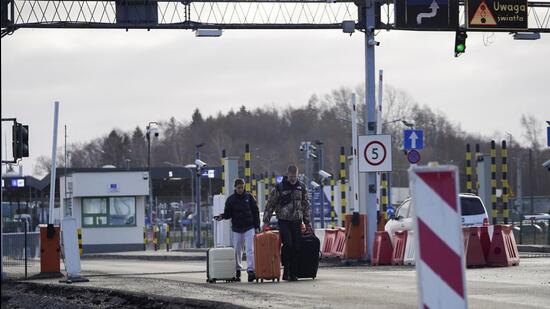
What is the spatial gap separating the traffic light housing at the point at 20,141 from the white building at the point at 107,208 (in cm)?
3143

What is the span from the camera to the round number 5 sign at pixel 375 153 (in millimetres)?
26250

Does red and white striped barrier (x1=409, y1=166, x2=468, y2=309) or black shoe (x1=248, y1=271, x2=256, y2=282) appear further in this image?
black shoe (x1=248, y1=271, x2=256, y2=282)

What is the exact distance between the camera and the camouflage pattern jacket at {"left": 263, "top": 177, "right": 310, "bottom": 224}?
1911cm

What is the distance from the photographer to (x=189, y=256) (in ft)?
136

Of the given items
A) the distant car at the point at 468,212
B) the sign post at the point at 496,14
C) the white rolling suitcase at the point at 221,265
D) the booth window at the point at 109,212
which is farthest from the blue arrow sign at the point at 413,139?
the booth window at the point at 109,212

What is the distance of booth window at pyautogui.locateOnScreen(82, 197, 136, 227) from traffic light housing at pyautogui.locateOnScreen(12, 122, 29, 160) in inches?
1265

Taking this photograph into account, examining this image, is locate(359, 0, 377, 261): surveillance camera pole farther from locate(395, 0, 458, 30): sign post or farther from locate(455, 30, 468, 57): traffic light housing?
locate(455, 30, 468, 57): traffic light housing

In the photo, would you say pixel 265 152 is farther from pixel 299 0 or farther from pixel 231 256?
pixel 231 256

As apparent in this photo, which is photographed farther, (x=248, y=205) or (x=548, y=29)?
(x=548, y=29)

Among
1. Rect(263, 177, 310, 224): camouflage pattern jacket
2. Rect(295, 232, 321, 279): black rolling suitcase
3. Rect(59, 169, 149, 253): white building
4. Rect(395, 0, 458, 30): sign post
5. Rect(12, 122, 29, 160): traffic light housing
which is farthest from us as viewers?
Rect(59, 169, 149, 253): white building

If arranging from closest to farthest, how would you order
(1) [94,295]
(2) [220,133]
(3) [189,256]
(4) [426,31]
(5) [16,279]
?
(1) [94,295] < (5) [16,279] < (4) [426,31] < (3) [189,256] < (2) [220,133]

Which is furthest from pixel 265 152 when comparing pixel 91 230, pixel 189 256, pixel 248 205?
pixel 248 205

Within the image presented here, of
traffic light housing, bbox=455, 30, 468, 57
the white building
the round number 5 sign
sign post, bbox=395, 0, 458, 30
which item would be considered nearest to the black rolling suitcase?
the round number 5 sign

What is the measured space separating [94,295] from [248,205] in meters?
3.56
